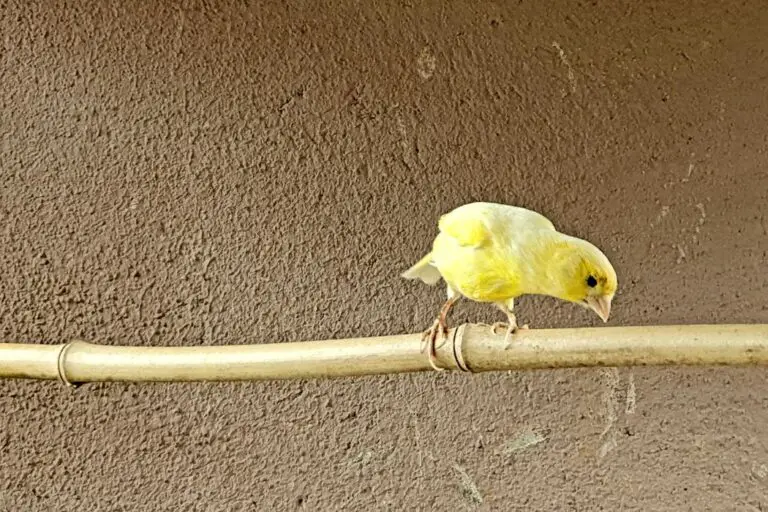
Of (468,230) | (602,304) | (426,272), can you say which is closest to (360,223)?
(426,272)

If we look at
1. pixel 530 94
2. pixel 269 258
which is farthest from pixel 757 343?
pixel 269 258

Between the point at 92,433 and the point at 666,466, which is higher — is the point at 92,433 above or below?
above

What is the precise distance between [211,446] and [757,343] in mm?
1087

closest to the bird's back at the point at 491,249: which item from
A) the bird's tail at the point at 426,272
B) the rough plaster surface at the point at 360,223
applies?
the bird's tail at the point at 426,272

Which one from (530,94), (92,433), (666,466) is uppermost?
(530,94)

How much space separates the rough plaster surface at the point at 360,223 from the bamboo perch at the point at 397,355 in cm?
47

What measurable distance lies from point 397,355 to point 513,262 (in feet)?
0.60

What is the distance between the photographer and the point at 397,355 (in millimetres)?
1063

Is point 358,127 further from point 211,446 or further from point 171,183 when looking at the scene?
point 211,446

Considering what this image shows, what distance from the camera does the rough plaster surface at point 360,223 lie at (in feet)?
5.34

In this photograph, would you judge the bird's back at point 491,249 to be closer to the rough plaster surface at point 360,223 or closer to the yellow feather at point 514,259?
the yellow feather at point 514,259

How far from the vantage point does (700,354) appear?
36.8 inches

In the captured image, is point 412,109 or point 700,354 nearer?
point 700,354

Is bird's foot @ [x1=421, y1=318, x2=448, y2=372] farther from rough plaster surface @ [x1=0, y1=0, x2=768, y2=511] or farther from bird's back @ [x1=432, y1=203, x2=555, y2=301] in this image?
rough plaster surface @ [x1=0, y1=0, x2=768, y2=511]
